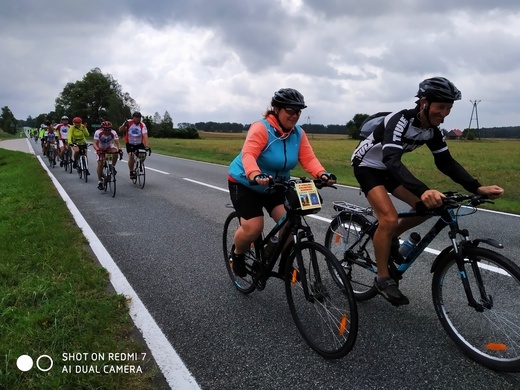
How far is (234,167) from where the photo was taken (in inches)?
151

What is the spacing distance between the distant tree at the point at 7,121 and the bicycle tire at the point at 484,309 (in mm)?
143437

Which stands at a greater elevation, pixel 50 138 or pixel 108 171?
pixel 50 138

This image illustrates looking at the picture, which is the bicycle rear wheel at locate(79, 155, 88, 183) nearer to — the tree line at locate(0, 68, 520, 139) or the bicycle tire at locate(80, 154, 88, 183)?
the bicycle tire at locate(80, 154, 88, 183)

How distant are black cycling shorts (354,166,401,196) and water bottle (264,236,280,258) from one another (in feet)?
3.01

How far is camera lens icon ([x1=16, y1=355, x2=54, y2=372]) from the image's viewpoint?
2661 millimetres

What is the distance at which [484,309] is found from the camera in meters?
2.99

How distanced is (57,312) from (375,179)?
2.98 meters

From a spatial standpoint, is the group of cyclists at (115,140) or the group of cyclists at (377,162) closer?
the group of cyclists at (377,162)

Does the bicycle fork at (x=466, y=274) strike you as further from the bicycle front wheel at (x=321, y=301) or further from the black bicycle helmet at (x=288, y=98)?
the black bicycle helmet at (x=288, y=98)

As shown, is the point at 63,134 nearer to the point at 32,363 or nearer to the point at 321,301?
the point at 32,363

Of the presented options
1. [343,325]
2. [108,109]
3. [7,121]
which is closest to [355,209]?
[343,325]

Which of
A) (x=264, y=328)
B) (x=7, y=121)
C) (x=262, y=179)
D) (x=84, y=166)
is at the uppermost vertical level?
(x=7, y=121)

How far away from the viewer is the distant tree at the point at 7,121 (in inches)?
4899

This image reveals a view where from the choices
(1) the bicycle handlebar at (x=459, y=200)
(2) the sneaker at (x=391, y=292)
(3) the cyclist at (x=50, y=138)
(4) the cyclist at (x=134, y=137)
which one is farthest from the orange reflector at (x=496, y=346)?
(3) the cyclist at (x=50, y=138)
